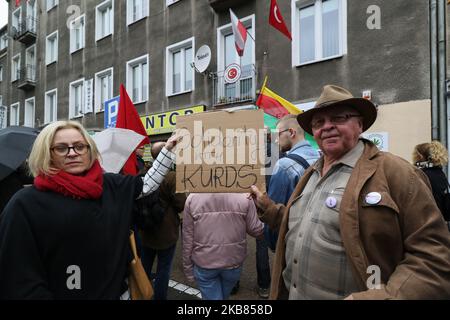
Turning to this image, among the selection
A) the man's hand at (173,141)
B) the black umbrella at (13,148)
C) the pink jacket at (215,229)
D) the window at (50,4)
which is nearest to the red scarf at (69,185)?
the man's hand at (173,141)

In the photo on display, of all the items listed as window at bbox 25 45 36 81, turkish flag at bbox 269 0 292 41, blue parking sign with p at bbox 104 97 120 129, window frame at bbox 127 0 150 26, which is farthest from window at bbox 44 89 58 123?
turkish flag at bbox 269 0 292 41

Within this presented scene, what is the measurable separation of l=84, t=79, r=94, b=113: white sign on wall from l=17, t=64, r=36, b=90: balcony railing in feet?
20.6

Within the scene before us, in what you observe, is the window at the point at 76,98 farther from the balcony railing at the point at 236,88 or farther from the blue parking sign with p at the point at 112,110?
the blue parking sign with p at the point at 112,110

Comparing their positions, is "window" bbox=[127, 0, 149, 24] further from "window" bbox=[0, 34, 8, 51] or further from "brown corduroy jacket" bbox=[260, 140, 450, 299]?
"window" bbox=[0, 34, 8, 51]

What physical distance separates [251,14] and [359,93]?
175 inches

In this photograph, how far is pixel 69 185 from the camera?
1710 mm

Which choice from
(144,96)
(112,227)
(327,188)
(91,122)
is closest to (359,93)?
(327,188)

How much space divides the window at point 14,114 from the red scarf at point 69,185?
23843 mm

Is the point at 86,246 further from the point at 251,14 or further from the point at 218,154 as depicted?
the point at 251,14

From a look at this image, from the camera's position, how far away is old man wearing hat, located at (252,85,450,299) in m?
1.37

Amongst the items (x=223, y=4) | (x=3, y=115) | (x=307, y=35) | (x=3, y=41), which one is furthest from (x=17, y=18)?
(x=307, y=35)

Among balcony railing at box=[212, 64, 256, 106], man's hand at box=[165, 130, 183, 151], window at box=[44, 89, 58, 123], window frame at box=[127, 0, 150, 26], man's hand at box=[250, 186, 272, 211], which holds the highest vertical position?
window frame at box=[127, 0, 150, 26]

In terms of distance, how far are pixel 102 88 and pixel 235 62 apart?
772 centimetres

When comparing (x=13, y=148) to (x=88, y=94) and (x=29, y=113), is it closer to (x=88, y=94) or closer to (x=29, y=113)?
(x=88, y=94)
